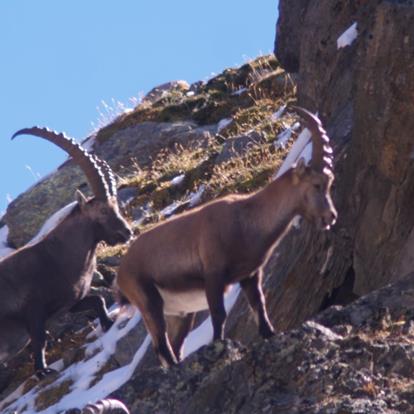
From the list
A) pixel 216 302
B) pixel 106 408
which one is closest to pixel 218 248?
pixel 216 302

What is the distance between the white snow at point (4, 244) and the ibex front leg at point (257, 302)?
1216cm

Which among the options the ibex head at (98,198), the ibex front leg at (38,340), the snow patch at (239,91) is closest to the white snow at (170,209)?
the ibex head at (98,198)

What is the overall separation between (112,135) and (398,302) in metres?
18.8

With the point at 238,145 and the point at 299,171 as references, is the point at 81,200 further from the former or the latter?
the point at 299,171

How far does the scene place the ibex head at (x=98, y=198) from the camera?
18.2 m

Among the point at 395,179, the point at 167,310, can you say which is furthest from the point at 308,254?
the point at 167,310

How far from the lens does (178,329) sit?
42.1ft

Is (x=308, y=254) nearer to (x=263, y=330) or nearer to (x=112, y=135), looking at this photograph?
(x=263, y=330)

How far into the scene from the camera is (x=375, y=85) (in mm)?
13539

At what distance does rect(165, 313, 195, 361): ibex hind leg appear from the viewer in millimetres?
12797

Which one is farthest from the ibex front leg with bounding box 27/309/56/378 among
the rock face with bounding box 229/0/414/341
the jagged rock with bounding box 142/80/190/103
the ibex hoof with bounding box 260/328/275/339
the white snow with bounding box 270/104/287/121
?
the jagged rock with bounding box 142/80/190/103

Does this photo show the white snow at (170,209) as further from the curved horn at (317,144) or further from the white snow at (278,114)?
the curved horn at (317,144)

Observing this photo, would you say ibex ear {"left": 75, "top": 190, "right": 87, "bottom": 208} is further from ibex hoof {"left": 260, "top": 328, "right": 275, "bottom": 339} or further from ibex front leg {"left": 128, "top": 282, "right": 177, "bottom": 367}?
ibex hoof {"left": 260, "top": 328, "right": 275, "bottom": 339}

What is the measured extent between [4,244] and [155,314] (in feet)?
41.9
